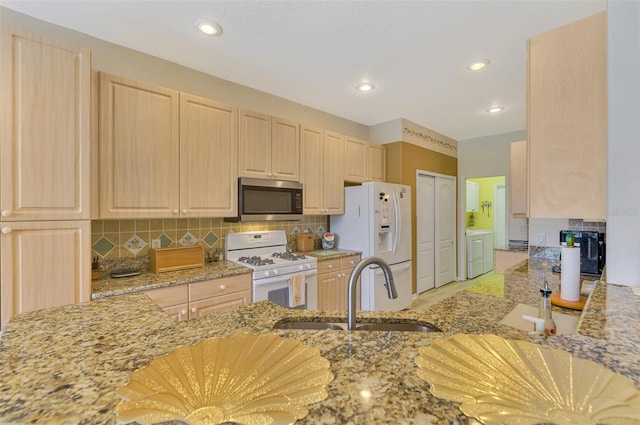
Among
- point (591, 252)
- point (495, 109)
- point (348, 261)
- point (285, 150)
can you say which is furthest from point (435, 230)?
point (285, 150)

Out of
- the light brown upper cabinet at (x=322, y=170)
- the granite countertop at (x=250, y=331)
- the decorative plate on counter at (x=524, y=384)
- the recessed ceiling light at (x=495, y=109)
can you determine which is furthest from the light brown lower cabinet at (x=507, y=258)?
the decorative plate on counter at (x=524, y=384)

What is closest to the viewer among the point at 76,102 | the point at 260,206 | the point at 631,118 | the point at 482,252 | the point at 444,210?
the point at 631,118

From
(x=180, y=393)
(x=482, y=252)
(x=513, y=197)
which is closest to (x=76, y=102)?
(x=180, y=393)

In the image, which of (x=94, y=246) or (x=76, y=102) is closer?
(x=76, y=102)

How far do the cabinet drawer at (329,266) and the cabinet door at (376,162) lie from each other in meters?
1.33

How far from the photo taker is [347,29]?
1999mm

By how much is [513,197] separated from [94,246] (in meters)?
4.11

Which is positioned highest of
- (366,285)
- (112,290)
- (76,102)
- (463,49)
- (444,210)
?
(463,49)

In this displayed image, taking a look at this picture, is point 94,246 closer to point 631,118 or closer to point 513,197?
point 631,118

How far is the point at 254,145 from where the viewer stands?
2717 mm

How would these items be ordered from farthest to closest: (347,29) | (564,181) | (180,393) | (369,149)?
1. (369,149)
2. (347,29)
3. (564,181)
4. (180,393)

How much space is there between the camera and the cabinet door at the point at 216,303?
212 centimetres

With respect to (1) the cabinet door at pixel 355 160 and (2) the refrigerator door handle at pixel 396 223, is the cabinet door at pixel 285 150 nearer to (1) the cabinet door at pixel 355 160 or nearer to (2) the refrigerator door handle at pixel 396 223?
(1) the cabinet door at pixel 355 160

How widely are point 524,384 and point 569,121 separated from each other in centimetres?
127
